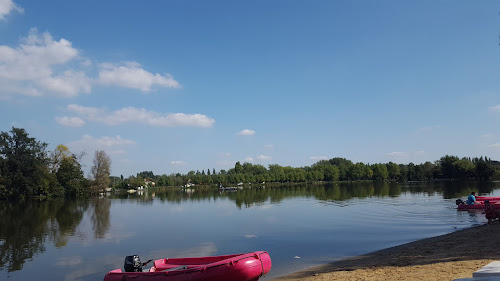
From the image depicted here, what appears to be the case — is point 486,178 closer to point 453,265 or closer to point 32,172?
point 453,265

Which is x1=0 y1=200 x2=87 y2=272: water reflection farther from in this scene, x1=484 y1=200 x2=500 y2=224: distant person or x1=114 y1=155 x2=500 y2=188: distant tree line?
x1=114 y1=155 x2=500 y2=188: distant tree line

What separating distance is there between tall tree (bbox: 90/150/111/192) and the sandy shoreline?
83.4 metres

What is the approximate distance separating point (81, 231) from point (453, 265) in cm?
2627

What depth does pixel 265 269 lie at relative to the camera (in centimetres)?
1032

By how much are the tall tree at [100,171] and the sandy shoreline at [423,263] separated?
83432 mm

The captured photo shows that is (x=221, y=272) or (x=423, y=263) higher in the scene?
(x=221, y=272)

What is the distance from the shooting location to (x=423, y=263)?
36.8 feet

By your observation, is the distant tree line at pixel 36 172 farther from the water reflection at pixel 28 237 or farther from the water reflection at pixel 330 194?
the water reflection at pixel 28 237

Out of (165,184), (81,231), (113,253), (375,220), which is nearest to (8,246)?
(81,231)

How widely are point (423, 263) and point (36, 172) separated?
79.1m

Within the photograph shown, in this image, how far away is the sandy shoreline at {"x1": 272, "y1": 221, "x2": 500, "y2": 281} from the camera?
9.67 m

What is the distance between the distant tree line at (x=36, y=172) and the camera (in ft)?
222

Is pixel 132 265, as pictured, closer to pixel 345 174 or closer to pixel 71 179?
pixel 71 179

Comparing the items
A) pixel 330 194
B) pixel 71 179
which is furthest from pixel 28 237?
pixel 71 179
